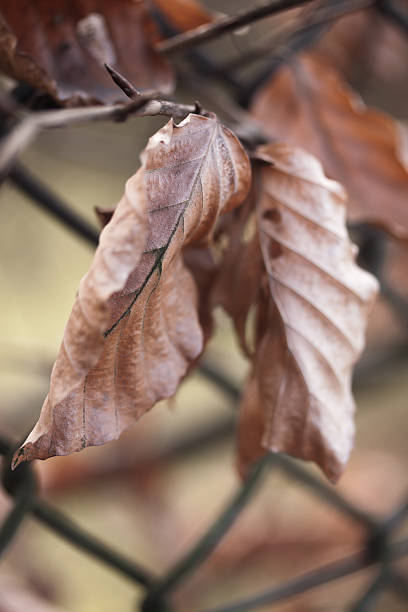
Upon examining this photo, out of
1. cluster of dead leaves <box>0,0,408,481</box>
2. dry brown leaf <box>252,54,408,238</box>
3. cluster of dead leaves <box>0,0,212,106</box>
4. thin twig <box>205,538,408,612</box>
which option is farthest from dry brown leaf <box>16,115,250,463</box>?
thin twig <box>205,538,408,612</box>

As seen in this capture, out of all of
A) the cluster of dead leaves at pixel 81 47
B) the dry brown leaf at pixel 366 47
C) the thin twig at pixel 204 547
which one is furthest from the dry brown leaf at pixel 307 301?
the dry brown leaf at pixel 366 47

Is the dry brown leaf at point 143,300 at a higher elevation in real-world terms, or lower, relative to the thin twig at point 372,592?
higher

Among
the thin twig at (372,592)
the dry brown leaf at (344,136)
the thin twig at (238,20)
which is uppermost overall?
the thin twig at (238,20)

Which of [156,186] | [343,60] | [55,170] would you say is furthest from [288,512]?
[55,170]

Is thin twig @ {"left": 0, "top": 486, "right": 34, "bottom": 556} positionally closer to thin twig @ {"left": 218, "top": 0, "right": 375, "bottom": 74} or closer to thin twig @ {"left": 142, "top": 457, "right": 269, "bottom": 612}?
thin twig @ {"left": 142, "top": 457, "right": 269, "bottom": 612}

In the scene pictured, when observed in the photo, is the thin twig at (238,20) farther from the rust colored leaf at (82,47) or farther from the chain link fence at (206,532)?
the chain link fence at (206,532)

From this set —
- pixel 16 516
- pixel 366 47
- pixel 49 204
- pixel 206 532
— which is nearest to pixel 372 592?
pixel 206 532

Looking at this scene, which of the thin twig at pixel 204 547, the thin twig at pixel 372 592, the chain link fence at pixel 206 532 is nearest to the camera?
the chain link fence at pixel 206 532

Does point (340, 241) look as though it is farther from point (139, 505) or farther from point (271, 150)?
point (139, 505)
